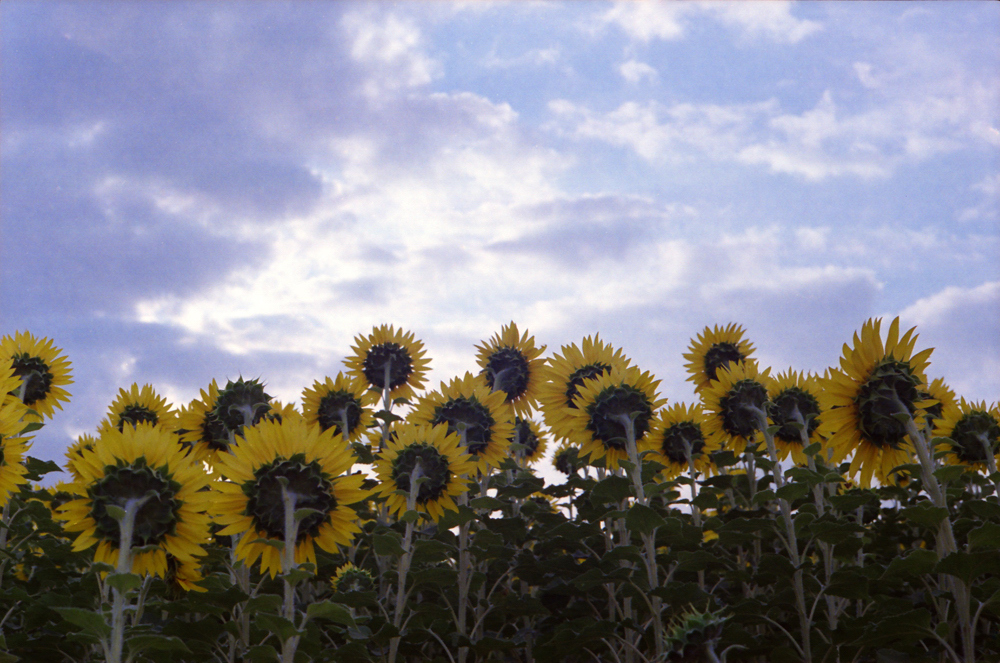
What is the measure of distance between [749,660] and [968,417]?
320 centimetres

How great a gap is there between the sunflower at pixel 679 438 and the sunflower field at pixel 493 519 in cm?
3

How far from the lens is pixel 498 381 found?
8.13m

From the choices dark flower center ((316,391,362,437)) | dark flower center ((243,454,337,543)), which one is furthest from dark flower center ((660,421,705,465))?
dark flower center ((243,454,337,543))

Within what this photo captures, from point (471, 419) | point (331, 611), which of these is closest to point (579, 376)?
point (471, 419)

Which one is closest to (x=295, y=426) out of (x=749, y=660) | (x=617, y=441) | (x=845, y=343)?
(x=617, y=441)

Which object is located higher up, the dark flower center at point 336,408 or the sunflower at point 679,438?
the dark flower center at point 336,408

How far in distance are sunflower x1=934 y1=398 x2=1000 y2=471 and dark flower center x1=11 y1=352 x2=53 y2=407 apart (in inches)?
357

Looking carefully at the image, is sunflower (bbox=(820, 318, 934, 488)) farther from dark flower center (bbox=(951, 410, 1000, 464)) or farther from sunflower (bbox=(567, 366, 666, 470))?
dark flower center (bbox=(951, 410, 1000, 464))

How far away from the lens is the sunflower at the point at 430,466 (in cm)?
598

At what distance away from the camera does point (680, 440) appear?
755 cm

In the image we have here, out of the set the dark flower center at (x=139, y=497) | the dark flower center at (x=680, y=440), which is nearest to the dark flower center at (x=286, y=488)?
the dark flower center at (x=139, y=497)

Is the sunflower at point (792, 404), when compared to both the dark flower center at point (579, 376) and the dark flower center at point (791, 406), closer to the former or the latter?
the dark flower center at point (791, 406)

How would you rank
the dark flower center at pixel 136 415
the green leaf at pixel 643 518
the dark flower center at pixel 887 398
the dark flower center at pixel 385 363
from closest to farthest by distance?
the dark flower center at pixel 887 398, the green leaf at pixel 643 518, the dark flower center at pixel 136 415, the dark flower center at pixel 385 363

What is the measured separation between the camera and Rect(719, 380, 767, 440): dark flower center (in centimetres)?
682
